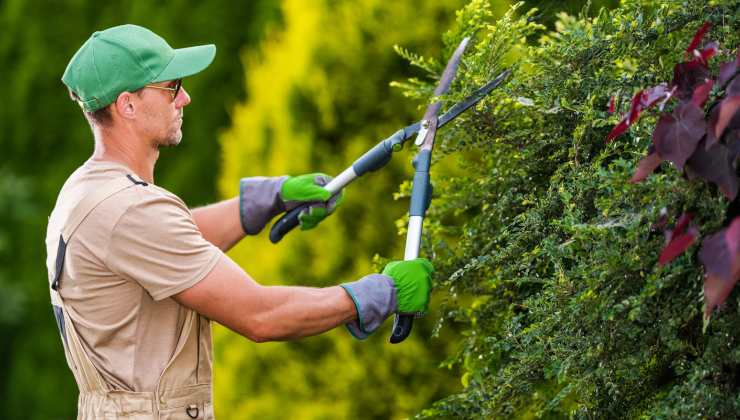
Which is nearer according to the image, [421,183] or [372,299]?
[372,299]

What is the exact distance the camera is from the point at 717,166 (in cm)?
189

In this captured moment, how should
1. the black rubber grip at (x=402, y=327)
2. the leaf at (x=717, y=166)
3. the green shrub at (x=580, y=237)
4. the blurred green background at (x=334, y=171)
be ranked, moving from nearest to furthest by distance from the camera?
1. the leaf at (x=717, y=166)
2. the green shrub at (x=580, y=237)
3. the black rubber grip at (x=402, y=327)
4. the blurred green background at (x=334, y=171)

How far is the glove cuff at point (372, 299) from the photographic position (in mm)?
2717

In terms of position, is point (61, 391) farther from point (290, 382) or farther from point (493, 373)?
point (493, 373)

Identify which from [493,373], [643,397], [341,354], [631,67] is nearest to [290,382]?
[341,354]

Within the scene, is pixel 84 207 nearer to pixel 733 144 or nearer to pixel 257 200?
pixel 257 200

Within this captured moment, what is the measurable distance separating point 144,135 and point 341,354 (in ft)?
4.23

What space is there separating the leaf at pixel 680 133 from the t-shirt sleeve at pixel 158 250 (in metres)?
1.26

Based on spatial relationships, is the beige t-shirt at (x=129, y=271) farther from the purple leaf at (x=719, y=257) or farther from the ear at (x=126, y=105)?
the purple leaf at (x=719, y=257)

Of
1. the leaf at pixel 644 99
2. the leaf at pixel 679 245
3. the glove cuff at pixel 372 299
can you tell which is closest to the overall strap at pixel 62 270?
the glove cuff at pixel 372 299

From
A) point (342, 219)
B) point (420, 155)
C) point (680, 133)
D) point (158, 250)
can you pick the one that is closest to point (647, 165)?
point (680, 133)

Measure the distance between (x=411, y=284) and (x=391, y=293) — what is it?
0.20 ft

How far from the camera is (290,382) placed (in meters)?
3.99

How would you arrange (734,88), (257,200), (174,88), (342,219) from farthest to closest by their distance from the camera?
(342,219)
(257,200)
(174,88)
(734,88)
